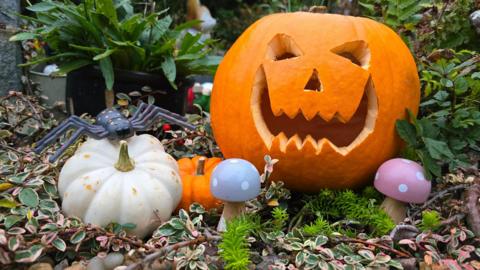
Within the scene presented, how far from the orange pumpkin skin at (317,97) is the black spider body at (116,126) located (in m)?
0.33

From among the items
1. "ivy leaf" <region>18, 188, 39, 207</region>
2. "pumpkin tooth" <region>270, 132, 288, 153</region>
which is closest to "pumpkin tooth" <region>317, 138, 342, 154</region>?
"pumpkin tooth" <region>270, 132, 288, 153</region>

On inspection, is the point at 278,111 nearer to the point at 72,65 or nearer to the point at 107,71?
the point at 107,71

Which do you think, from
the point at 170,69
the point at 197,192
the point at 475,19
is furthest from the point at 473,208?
the point at 170,69

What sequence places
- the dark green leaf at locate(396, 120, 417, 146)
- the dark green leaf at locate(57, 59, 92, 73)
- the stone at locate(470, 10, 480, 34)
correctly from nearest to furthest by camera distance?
the dark green leaf at locate(396, 120, 417, 146), the stone at locate(470, 10, 480, 34), the dark green leaf at locate(57, 59, 92, 73)

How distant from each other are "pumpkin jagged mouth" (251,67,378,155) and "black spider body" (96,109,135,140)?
1.21 feet

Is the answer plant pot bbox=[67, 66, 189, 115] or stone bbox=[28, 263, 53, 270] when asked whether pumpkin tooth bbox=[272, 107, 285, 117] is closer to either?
stone bbox=[28, 263, 53, 270]

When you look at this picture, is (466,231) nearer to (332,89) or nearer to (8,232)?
(332,89)

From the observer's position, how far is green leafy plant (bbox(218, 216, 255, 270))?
107 cm

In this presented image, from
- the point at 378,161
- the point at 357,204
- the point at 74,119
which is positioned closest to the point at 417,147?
the point at 378,161

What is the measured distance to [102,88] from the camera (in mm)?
2303

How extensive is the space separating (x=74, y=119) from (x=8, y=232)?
368mm

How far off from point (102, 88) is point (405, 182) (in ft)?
4.87

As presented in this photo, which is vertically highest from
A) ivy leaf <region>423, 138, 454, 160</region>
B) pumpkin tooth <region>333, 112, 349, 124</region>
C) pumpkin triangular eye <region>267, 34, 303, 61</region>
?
pumpkin triangular eye <region>267, 34, 303, 61</region>

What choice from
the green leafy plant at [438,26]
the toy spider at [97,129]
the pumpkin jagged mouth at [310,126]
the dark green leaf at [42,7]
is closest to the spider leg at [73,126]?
the toy spider at [97,129]
